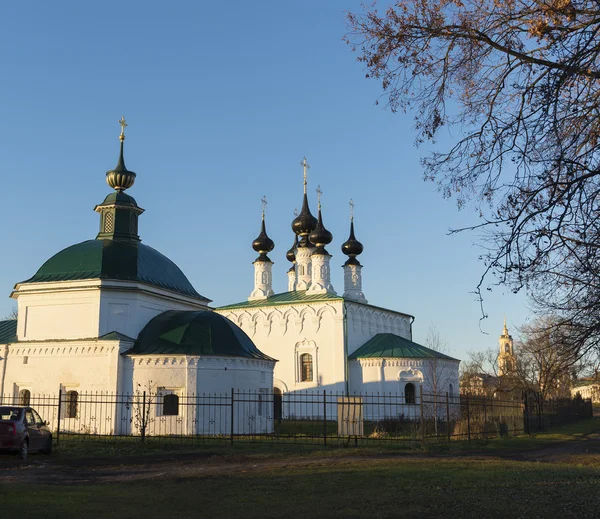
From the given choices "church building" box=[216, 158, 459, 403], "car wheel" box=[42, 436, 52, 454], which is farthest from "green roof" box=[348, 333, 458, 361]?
"car wheel" box=[42, 436, 52, 454]

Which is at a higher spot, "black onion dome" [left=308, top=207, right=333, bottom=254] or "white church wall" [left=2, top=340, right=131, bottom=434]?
"black onion dome" [left=308, top=207, right=333, bottom=254]

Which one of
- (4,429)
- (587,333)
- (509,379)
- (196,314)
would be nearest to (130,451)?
(4,429)

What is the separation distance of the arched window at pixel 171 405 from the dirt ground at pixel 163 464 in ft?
23.3

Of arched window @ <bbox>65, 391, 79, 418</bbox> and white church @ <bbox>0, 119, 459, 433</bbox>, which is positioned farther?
arched window @ <bbox>65, 391, 79, 418</bbox>

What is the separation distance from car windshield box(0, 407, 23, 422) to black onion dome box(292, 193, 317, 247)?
28639mm

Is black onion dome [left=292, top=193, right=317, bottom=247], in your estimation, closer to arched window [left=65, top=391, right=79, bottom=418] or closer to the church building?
the church building

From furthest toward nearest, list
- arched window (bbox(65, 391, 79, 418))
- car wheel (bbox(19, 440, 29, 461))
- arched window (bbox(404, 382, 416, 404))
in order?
1. arched window (bbox(404, 382, 416, 404))
2. arched window (bbox(65, 391, 79, 418))
3. car wheel (bbox(19, 440, 29, 461))

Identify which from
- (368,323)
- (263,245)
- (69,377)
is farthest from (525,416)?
(263,245)

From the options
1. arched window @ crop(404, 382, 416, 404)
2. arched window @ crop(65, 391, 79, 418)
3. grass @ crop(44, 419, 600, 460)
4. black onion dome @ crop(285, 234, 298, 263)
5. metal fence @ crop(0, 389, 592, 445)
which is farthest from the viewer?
black onion dome @ crop(285, 234, 298, 263)

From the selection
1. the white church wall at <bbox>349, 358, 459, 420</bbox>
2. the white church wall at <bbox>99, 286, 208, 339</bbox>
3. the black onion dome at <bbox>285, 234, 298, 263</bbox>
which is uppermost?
the black onion dome at <bbox>285, 234, 298, 263</bbox>

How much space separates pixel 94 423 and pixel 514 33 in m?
20.8

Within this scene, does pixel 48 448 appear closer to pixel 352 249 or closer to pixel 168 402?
pixel 168 402

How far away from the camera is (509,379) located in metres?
43.9

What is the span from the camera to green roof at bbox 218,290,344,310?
36656mm
